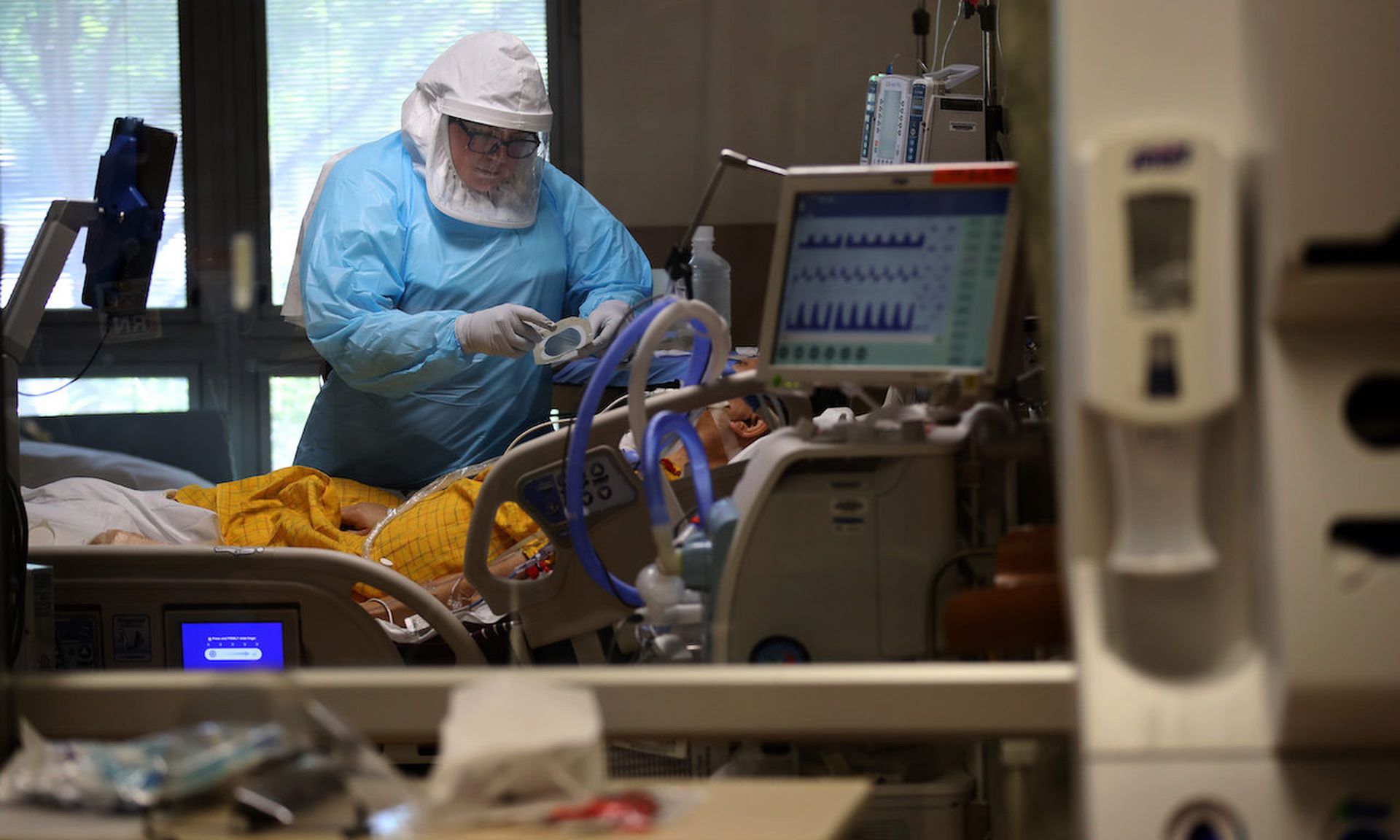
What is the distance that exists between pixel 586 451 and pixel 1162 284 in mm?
1198

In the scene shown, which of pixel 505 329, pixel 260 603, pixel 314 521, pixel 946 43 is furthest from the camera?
pixel 946 43

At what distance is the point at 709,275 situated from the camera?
2.54 metres

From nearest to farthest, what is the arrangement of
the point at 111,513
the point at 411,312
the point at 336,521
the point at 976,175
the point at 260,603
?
the point at 976,175 < the point at 260,603 < the point at 111,513 < the point at 336,521 < the point at 411,312

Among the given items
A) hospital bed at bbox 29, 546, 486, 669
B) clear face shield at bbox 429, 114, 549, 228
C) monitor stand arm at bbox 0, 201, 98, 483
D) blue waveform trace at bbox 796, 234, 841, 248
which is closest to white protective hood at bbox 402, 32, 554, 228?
clear face shield at bbox 429, 114, 549, 228

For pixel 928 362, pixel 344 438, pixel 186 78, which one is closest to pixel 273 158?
pixel 186 78

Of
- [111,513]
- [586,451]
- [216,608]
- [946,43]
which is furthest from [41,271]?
[946,43]

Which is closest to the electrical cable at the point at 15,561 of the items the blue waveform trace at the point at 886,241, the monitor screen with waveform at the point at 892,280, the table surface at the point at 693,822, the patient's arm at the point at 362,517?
the table surface at the point at 693,822

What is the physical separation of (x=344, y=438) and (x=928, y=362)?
91.2 inches

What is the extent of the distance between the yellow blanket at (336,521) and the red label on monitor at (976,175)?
133 centimetres

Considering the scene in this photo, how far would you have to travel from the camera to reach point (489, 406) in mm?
3705

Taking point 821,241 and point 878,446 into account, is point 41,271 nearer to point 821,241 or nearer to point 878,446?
point 821,241

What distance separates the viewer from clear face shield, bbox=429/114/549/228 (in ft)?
12.4

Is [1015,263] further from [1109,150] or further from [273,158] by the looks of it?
[273,158]

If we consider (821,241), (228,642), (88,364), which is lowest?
(228,642)
